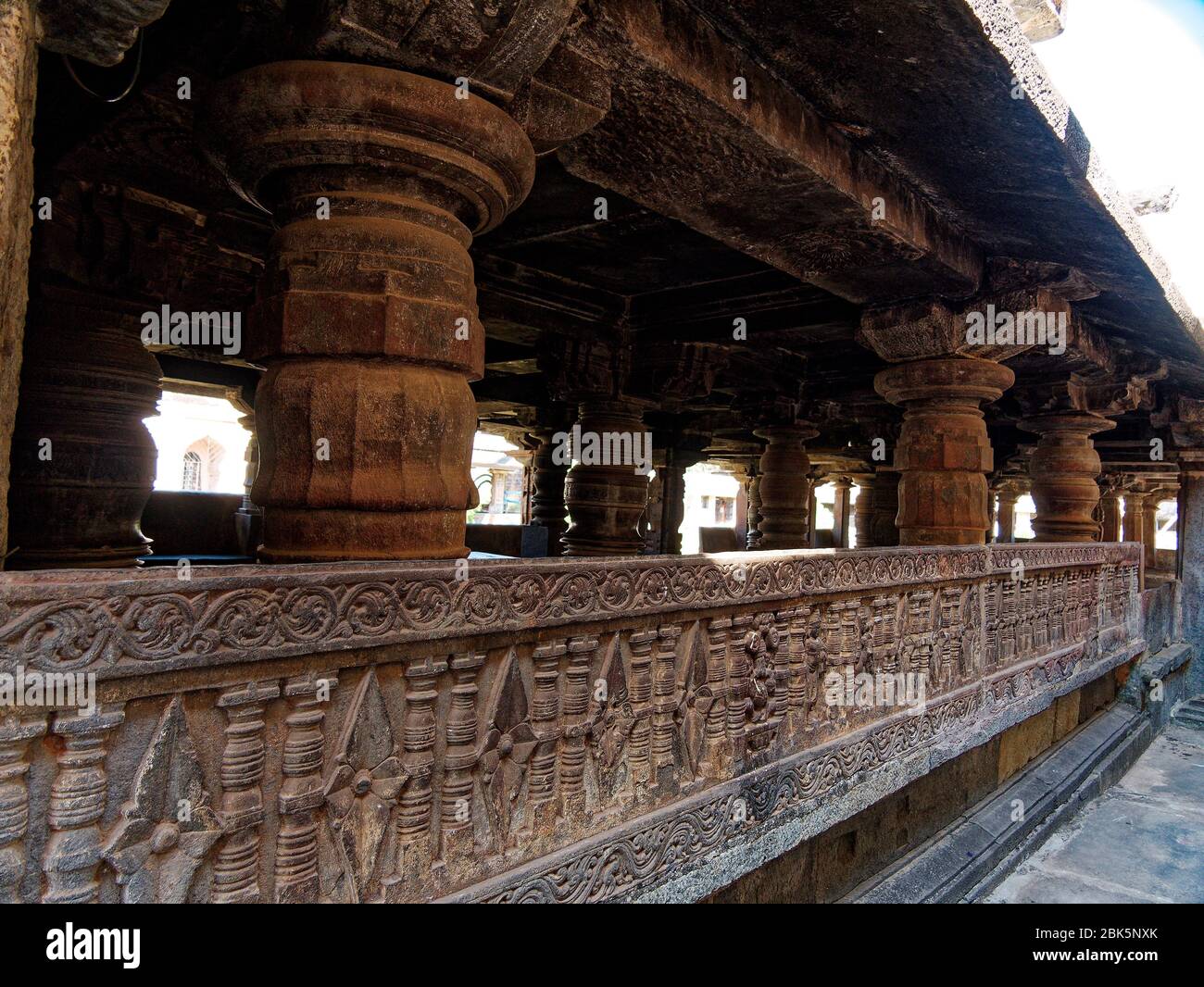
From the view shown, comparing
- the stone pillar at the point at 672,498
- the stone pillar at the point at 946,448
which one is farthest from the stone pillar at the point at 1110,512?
the stone pillar at the point at 946,448

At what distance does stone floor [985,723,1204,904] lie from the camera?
4145 mm

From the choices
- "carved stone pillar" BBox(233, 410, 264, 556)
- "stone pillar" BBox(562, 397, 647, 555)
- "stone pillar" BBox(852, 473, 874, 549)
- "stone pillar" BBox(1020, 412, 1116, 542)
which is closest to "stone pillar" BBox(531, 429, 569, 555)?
"stone pillar" BBox(562, 397, 647, 555)

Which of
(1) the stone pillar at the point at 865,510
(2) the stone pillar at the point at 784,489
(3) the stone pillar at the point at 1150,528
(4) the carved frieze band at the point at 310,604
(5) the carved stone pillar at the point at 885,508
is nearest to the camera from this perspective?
(4) the carved frieze band at the point at 310,604

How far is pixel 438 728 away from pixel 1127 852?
505 centimetres

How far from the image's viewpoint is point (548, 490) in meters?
10.1

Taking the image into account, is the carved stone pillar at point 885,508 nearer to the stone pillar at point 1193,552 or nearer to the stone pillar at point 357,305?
the stone pillar at point 1193,552

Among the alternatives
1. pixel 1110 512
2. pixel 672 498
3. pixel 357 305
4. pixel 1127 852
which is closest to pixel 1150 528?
pixel 1110 512

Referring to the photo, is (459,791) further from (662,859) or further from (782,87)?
(782,87)

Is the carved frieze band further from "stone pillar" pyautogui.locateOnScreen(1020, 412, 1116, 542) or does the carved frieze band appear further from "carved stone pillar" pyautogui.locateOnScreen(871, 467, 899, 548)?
"carved stone pillar" pyautogui.locateOnScreen(871, 467, 899, 548)

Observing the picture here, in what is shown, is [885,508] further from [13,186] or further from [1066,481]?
[13,186]

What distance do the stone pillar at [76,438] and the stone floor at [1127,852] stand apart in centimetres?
505

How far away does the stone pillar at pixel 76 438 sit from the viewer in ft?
11.8

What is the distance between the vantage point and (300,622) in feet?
5.35

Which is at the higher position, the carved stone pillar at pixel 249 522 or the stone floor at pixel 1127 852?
the carved stone pillar at pixel 249 522
